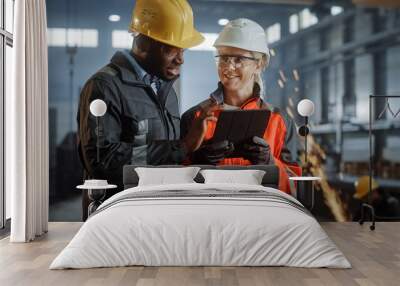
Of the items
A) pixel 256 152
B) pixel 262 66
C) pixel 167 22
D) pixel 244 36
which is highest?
pixel 167 22

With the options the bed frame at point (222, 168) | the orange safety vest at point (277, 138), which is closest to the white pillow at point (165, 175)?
the bed frame at point (222, 168)

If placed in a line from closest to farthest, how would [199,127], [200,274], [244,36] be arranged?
[200,274]
[199,127]
[244,36]

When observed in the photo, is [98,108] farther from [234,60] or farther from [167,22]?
[234,60]

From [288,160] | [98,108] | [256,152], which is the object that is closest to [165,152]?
[98,108]

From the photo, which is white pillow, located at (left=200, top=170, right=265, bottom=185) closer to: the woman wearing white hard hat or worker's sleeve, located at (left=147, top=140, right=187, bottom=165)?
the woman wearing white hard hat

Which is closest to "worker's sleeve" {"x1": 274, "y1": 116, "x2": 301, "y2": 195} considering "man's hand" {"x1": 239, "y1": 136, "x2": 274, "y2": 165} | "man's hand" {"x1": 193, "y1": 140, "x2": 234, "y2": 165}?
"man's hand" {"x1": 239, "y1": 136, "x2": 274, "y2": 165}

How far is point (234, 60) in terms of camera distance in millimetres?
6934

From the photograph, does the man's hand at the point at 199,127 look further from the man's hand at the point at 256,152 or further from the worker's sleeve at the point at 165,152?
the man's hand at the point at 256,152

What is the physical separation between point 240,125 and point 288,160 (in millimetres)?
746

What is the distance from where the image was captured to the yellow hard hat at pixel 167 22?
6828 millimetres

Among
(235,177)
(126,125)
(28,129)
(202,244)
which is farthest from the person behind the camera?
(126,125)

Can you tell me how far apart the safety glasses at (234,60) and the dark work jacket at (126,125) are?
71 centimetres

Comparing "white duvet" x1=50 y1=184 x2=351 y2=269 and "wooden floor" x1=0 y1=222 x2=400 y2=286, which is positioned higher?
"white duvet" x1=50 y1=184 x2=351 y2=269

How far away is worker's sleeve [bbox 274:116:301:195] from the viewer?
6855mm
